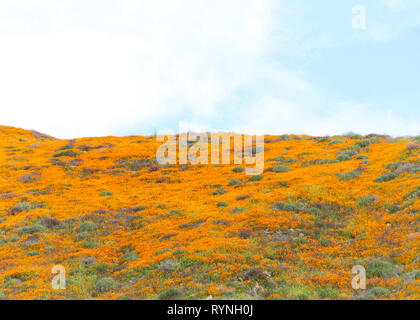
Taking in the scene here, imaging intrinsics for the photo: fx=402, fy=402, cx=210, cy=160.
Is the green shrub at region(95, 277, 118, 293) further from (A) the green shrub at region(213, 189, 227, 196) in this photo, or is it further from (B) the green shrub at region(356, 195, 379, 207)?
(B) the green shrub at region(356, 195, 379, 207)

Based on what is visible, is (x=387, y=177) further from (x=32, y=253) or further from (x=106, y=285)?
(x=32, y=253)

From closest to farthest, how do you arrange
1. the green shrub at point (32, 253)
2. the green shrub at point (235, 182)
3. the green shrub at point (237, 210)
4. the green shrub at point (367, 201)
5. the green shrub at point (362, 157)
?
1. the green shrub at point (32, 253)
2. the green shrub at point (367, 201)
3. the green shrub at point (237, 210)
4. the green shrub at point (235, 182)
5. the green shrub at point (362, 157)

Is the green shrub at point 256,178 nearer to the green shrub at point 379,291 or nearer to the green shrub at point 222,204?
the green shrub at point 222,204

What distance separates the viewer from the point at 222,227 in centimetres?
2131

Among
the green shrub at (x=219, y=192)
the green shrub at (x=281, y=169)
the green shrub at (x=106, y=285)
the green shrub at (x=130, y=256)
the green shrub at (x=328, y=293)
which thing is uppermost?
the green shrub at (x=281, y=169)

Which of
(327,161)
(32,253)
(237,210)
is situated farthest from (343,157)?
(32,253)

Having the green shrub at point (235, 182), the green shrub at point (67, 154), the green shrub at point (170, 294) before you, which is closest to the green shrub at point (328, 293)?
the green shrub at point (170, 294)

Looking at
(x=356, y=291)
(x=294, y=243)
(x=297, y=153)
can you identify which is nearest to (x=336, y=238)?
(x=294, y=243)

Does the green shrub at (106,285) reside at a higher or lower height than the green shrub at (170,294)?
lower

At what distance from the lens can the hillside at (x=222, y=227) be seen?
15.0 metres

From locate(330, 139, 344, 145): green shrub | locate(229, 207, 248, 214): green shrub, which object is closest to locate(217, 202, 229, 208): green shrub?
locate(229, 207, 248, 214): green shrub

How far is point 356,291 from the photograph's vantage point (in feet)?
44.1

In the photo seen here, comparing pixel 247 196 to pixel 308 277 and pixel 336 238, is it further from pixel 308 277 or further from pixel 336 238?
pixel 308 277

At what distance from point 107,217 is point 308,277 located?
15668 millimetres
